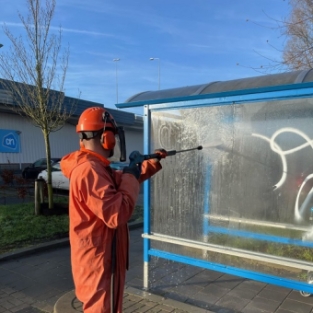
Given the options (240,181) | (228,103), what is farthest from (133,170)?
(240,181)

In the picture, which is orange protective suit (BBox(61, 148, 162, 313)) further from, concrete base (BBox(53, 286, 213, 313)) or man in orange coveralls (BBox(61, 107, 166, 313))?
concrete base (BBox(53, 286, 213, 313))

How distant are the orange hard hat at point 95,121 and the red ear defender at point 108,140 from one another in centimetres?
7

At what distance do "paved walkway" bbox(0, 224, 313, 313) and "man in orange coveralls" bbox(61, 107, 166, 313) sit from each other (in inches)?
56.7

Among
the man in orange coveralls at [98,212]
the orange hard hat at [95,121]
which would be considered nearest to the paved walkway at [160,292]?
the man in orange coveralls at [98,212]

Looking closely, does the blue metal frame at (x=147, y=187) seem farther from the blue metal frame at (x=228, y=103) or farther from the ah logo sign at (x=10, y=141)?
the ah logo sign at (x=10, y=141)

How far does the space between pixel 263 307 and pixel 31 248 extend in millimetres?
3867

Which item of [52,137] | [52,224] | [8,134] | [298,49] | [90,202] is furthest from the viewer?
[52,137]

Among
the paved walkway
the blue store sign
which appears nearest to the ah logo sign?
the blue store sign

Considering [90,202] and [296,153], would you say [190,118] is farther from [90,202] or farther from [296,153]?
[90,202]

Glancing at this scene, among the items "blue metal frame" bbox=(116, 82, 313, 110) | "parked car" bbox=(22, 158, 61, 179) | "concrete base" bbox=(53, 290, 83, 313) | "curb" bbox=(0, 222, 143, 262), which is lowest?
"curb" bbox=(0, 222, 143, 262)

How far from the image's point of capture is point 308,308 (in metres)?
3.57

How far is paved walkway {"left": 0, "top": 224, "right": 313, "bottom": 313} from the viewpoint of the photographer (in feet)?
11.7

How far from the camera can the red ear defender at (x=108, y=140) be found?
2.22 m

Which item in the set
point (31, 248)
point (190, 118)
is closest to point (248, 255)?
point (190, 118)
